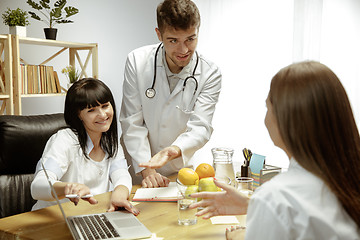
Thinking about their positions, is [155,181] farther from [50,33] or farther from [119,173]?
[50,33]

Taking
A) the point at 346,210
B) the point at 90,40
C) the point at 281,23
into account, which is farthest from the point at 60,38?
the point at 346,210

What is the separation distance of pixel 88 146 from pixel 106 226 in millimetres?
722

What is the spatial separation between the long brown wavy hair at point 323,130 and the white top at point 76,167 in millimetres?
1076

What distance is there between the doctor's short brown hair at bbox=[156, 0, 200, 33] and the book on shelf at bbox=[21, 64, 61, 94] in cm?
210

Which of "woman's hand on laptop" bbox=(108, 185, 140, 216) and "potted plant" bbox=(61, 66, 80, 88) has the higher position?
"potted plant" bbox=(61, 66, 80, 88)

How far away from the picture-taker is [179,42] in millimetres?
2064

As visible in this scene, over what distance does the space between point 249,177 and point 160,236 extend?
713mm

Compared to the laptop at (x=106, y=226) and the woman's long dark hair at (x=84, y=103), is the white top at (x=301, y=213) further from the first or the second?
the woman's long dark hair at (x=84, y=103)

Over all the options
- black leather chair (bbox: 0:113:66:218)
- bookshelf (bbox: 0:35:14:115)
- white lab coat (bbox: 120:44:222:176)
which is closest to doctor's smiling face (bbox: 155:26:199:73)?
white lab coat (bbox: 120:44:222:176)

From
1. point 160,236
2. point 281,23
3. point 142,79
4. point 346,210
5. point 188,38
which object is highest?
point 281,23

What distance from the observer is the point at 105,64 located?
14.9 feet

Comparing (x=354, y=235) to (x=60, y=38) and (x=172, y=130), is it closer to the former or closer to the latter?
(x=172, y=130)

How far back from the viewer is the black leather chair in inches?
75.0

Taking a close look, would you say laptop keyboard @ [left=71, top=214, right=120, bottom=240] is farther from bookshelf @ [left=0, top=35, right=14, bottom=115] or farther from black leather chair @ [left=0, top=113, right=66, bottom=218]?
bookshelf @ [left=0, top=35, right=14, bottom=115]
